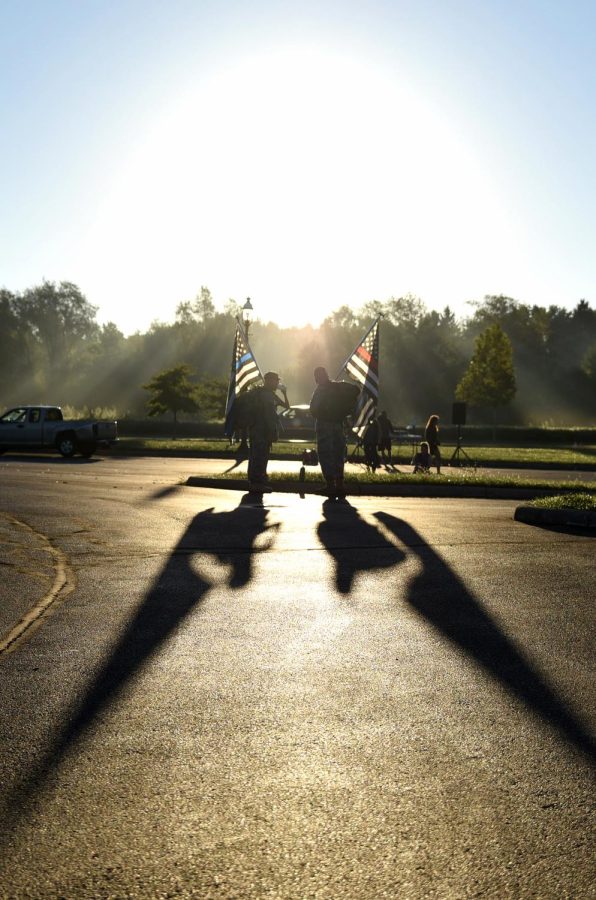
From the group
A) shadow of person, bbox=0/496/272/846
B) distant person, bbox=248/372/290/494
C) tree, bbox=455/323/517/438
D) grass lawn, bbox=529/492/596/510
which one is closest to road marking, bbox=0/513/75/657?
shadow of person, bbox=0/496/272/846

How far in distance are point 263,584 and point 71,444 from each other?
25.7 m

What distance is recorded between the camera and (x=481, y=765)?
14.1ft

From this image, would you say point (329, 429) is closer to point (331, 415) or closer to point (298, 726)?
point (331, 415)

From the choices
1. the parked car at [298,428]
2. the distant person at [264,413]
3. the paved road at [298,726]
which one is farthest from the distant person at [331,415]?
the parked car at [298,428]

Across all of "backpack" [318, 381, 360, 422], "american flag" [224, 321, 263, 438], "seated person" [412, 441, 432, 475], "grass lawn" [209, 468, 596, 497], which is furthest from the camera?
"american flag" [224, 321, 263, 438]

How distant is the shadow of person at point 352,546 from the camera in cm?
973

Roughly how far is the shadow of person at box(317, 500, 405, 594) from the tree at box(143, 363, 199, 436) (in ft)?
129

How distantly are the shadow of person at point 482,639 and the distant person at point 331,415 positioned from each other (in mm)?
5998

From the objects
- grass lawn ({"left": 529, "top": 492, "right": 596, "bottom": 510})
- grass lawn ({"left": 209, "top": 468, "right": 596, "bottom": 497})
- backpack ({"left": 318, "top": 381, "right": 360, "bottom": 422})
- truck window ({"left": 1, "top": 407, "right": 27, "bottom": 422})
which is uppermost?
backpack ({"left": 318, "top": 381, "right": 360, "bottom": 422})

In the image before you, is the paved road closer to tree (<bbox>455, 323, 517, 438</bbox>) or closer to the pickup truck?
the pickup truck

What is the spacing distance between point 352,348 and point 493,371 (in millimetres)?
36547

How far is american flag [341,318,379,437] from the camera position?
25.3 metres

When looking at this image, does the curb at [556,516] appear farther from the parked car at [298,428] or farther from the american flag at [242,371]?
the parked car at [298,428]

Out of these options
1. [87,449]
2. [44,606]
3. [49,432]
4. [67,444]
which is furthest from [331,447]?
[49,432]
